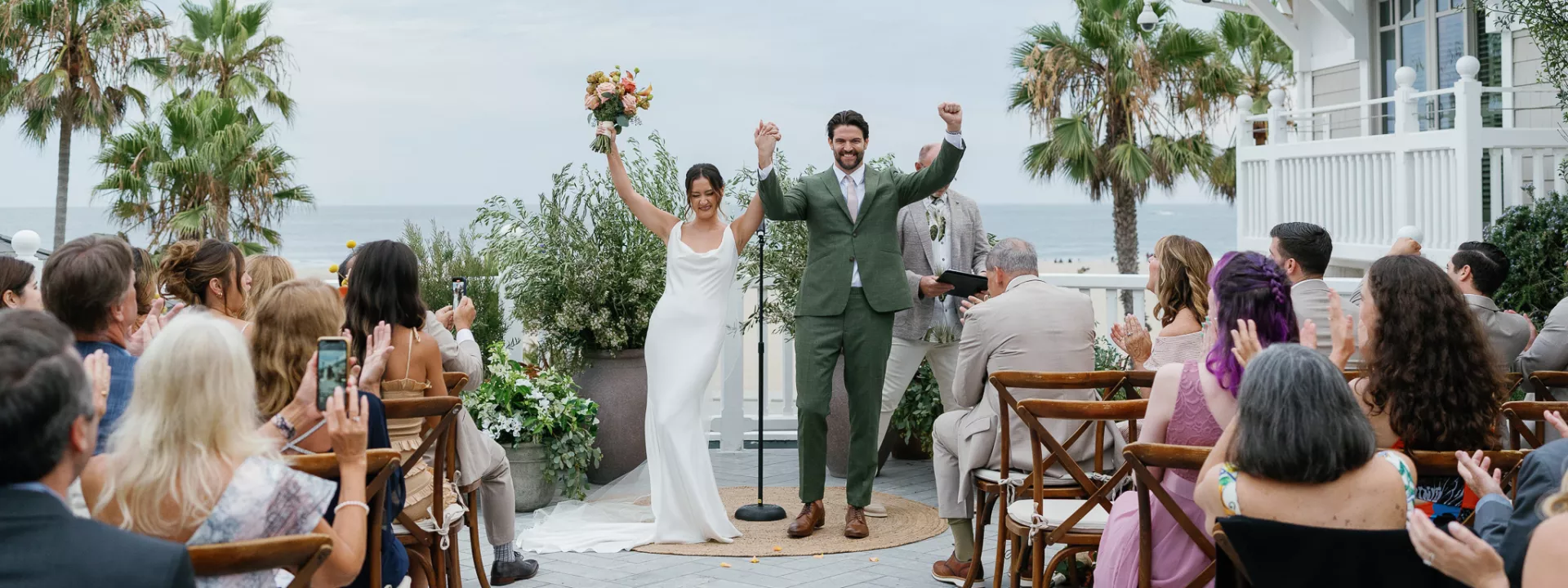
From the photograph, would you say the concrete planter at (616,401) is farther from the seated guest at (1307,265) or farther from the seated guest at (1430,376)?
the seated guest at (1430,376)

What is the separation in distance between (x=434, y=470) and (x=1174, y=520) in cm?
214

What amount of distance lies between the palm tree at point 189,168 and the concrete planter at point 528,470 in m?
13.6

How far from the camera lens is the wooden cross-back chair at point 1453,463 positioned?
2793mm

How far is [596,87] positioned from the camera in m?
5.88

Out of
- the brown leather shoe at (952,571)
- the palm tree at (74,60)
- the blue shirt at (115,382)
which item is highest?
the palm tree at (74,60)

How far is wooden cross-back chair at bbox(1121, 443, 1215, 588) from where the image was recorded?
2943 mm

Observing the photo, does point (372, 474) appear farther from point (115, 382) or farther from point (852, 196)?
point (852, 196)

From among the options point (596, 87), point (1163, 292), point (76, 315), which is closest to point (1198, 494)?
point (1163, 292)

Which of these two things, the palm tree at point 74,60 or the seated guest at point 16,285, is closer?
the seated guest at point 16,285

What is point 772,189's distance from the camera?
18.3ft

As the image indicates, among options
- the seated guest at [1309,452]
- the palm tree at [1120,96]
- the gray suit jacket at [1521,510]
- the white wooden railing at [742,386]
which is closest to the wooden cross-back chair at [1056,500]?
the seated guest at [1309,452]

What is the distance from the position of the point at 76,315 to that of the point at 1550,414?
3.28 metres

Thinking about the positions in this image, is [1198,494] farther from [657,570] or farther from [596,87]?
[596,87]

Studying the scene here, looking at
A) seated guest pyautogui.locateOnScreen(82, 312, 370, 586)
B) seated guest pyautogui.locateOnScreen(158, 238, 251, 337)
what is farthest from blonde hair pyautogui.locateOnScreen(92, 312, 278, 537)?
seated guest pyautogui.locateOnScreen(158, 238, 251, 337)
